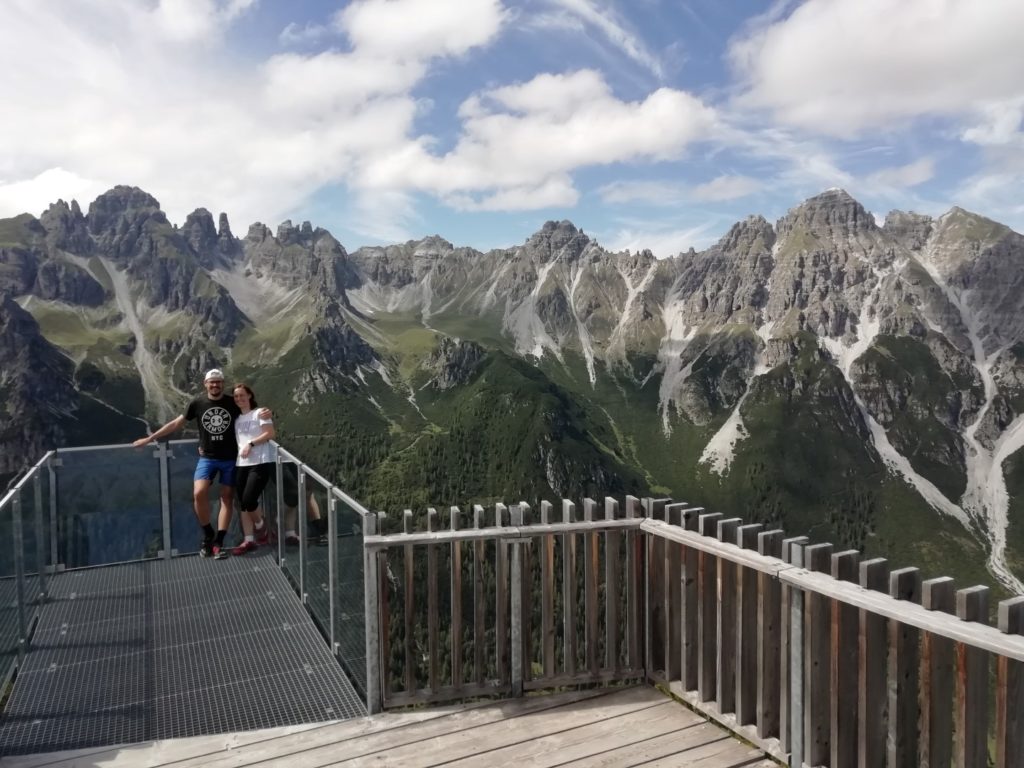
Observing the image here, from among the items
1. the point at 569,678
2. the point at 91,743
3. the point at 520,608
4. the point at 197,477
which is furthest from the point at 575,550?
the point at 197,477

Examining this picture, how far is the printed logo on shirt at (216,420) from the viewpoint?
420 inches

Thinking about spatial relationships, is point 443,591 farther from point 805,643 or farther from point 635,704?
point 805,643

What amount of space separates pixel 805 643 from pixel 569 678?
108 inches

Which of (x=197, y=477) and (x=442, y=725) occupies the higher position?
(x=197, y=477)

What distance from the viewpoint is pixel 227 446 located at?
35.6ft

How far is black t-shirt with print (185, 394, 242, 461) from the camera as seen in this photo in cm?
1070

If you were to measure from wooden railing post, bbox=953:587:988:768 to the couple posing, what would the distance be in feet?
29.0

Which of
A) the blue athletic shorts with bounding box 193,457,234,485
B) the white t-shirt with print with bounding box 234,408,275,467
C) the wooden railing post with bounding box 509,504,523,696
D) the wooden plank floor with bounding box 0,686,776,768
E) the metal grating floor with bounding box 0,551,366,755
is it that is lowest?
the wooden plank floor with bounding box 0,686,776,768

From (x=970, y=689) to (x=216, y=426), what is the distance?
32.2 feet

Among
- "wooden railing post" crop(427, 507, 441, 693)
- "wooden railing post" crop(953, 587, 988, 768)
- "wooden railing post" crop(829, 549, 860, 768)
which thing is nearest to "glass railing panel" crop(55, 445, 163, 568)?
"wooden railing post" crop(427, 507, 441, 693)

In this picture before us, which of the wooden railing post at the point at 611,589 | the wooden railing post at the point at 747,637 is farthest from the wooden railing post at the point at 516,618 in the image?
the wooden railing post at the point at 747,637

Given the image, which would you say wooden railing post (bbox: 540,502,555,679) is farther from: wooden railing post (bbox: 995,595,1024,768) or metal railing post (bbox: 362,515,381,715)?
wooden railing post (bbox: 995,595,1024,768)

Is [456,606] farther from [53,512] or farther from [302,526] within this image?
[53,512]

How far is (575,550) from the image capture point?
7.71 m
